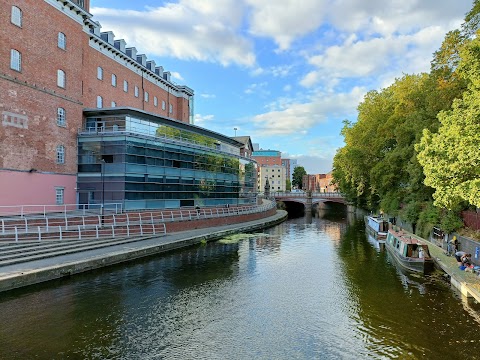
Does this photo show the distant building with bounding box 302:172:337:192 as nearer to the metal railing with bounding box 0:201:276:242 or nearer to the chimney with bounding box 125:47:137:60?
the chimney with bounding box 125:47:137:60

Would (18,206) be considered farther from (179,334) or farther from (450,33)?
(450,33)

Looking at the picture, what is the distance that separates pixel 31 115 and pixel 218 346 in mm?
22579

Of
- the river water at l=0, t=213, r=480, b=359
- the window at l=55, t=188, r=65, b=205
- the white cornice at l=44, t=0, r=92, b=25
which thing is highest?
the white cornice at l=44, t=0, r=92, b=25

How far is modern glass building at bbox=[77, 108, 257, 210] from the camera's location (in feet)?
96.5

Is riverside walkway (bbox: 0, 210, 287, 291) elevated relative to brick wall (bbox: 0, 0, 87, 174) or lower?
lower

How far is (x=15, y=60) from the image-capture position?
81.9 ft

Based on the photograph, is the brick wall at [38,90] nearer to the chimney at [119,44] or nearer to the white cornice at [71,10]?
the white cornice at [71,10]

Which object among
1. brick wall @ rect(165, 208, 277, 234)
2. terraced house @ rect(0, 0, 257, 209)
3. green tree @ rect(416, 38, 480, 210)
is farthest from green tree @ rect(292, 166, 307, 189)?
green tree @ rect(416, 38, 480, 210)

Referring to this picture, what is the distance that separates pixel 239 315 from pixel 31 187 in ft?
65.0

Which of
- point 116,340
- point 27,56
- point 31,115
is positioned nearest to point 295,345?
point 116,340

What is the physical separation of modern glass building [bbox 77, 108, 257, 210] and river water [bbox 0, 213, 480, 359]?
10.8 metres

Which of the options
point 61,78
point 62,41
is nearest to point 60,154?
point 61,78

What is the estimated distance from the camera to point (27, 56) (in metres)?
25.8

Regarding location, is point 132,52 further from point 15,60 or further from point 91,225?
point 91,225
